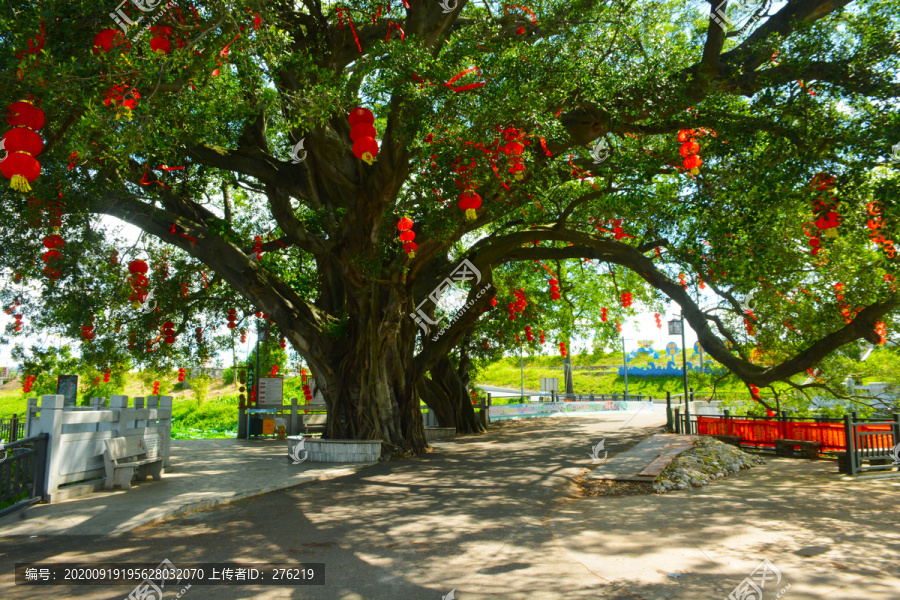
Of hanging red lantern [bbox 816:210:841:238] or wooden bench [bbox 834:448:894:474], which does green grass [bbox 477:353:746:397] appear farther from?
hanging red lantern [bbox 816:210:841:238]

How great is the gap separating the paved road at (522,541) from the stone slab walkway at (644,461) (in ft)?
3.16

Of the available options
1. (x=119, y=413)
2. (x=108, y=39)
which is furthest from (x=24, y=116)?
(x=119, y=413)

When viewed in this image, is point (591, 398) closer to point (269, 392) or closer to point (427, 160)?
point (269, 392)

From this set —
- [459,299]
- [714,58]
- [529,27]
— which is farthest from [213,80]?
[459,299]

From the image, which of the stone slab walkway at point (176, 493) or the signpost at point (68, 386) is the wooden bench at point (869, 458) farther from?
the signpost at point (68, 386)

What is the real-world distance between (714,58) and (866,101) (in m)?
2.42

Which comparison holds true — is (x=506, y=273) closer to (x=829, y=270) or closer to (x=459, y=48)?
(x=829, y=270)

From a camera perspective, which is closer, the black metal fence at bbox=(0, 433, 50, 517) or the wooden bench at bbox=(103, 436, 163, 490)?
the black metal fence at bbox=(0, 433, 50, 517)

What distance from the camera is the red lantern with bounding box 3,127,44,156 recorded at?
5266mm

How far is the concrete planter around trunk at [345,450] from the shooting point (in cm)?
1245

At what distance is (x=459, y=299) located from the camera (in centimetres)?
2184

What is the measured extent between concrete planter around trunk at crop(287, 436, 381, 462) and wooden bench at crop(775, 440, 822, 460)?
33.7 feet

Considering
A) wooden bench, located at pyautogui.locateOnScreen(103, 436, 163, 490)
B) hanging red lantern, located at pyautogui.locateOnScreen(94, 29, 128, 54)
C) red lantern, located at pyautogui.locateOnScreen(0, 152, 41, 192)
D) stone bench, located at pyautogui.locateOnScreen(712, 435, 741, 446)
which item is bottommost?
stone bench, located at pyautogui.locateOnScreen(712, 435, 741, 446)

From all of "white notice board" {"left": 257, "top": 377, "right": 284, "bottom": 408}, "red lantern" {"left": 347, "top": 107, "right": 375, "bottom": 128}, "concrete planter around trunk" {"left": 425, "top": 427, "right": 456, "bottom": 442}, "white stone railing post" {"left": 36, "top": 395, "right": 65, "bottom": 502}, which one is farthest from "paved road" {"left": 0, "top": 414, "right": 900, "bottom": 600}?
"white notice board" {"left": 257, "top": 377, "right": 284, "bottom": 408}
